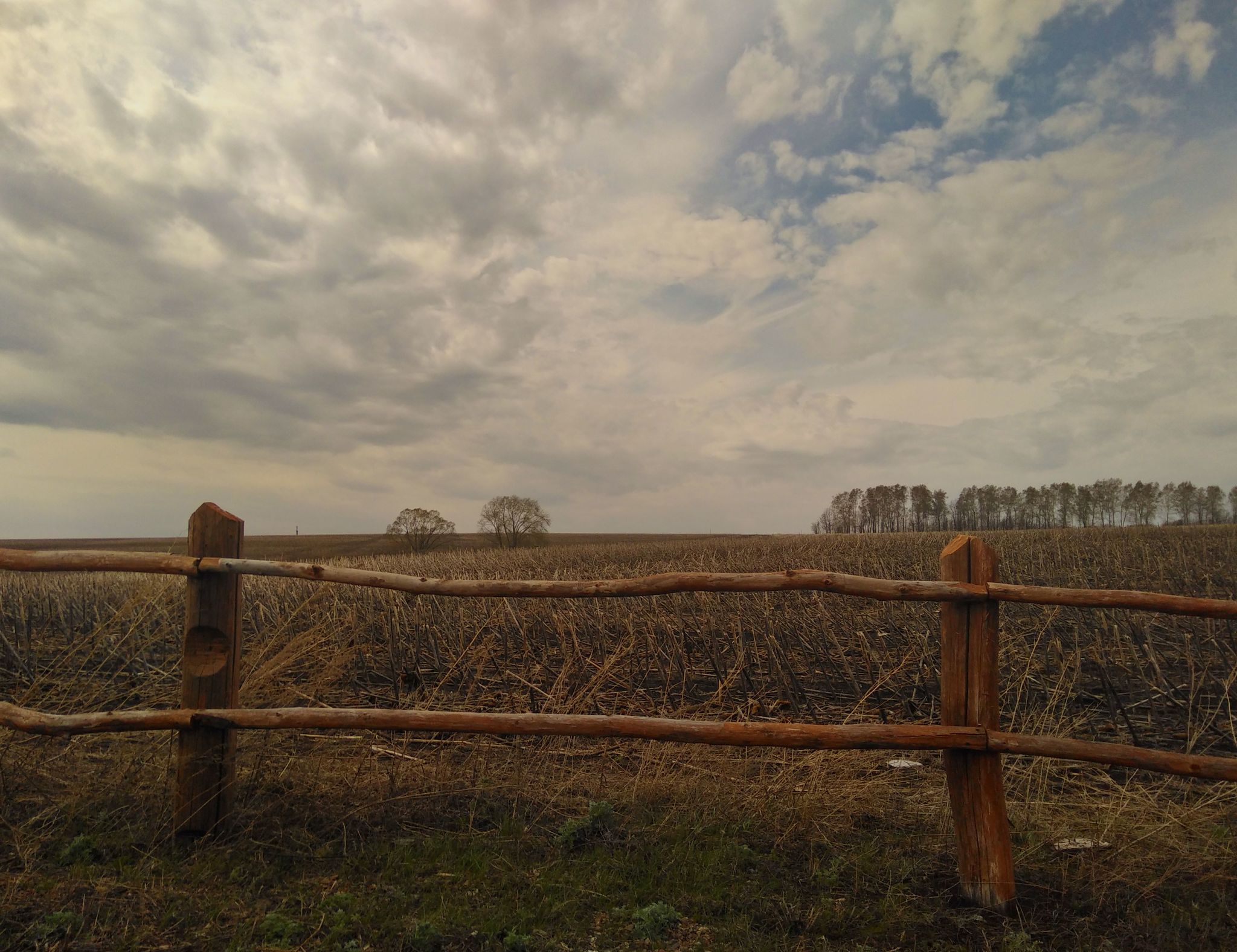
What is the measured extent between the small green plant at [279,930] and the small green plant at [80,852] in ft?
4.04

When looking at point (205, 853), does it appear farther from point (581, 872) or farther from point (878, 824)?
point (878, 824)

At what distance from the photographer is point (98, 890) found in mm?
3229

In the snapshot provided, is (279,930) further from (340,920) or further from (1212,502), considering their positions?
(1212,502)

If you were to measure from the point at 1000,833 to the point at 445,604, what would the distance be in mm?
8183

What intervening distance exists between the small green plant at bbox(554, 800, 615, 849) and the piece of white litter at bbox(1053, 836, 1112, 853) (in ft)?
7.87

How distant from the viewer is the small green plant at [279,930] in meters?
2.95

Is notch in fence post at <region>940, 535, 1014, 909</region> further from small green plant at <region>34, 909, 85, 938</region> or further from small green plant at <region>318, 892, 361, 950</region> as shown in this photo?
small green plant at <region>34, 909, 85, 938</region>

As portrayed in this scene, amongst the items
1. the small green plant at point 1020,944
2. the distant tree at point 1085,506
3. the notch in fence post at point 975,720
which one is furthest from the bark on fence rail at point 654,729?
the distant tree at point 1085,506

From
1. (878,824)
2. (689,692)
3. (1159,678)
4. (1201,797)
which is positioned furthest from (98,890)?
(1159,678)

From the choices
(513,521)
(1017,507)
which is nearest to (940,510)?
(1017,507)

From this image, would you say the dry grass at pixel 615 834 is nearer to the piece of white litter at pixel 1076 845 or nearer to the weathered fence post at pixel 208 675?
the piece of white litter at pixel 1076 845

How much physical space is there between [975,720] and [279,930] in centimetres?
332

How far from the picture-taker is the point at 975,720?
11.8ft

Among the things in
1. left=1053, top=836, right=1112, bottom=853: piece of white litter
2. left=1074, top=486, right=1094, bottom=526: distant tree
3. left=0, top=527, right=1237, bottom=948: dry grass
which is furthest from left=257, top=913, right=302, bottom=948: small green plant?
left=1074, top=486, right=1094, bottom=526: distant tree
